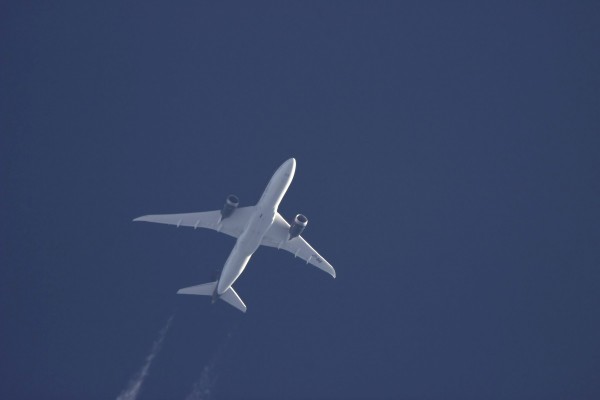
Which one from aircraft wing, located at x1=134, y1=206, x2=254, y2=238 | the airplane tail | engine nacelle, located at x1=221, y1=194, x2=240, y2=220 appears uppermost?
engine nacelle, located at x1=221, y1=194, x2=240, y2=220

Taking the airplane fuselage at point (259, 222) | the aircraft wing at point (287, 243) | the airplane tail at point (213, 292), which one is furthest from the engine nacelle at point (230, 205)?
the airplane tail at point (213, 292)

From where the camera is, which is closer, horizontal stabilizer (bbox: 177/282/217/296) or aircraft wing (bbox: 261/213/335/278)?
horizontal stabilizer (bbox: 177/282/217/296)

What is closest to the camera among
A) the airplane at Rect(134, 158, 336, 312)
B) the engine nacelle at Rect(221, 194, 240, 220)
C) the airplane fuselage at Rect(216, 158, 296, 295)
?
the airplane fuselage at Rect(216, 158, 296, 295)

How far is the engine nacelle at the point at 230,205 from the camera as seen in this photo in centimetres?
6775

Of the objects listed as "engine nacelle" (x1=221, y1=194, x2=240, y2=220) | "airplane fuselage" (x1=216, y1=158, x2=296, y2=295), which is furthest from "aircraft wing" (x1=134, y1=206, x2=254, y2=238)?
"airplane fuselage" (x1=216, y1=158, x2=296, y2=295)

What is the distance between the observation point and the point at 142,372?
75.3 metres

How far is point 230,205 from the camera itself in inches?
2670

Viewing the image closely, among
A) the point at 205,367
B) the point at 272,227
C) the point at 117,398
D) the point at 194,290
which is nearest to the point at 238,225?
the point at 272,227

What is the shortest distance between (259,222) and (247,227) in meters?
1.36

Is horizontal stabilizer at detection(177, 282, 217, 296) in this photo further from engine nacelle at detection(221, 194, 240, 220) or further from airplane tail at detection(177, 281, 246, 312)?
engine nacelle at detection(221, 194, 240, 220)

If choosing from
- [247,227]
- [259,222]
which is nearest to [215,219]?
[247,227]

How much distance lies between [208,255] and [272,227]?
46.3 ft

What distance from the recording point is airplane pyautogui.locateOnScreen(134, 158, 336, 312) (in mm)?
65312

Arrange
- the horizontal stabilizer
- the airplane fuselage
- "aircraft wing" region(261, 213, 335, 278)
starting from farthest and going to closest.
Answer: "aircraft wing" region(261, 213, 335, 278) < the horizontal stabilizer < the airplane fuselage
